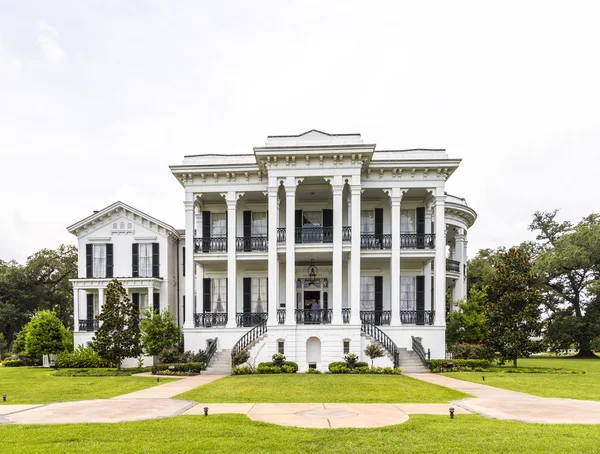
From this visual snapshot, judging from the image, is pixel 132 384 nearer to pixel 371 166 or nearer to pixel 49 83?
pixel 49 83

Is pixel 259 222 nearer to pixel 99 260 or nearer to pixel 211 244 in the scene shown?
pixel 211 244

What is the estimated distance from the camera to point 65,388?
59.4ft

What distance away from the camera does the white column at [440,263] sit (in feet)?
88.4

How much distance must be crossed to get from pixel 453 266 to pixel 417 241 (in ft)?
17.6

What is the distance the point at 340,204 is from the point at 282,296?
6.63m

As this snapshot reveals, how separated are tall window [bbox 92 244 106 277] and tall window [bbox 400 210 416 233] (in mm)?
19213

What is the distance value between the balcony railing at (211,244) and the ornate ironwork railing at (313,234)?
434 cm

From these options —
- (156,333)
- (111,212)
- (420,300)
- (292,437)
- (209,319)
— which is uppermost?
(111,212)

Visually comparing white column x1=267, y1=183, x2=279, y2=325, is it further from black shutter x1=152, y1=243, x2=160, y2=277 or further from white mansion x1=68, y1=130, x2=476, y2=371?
black shutter x1=152, y1=243, x2=160, y2=277

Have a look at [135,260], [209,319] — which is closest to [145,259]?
[135,260]

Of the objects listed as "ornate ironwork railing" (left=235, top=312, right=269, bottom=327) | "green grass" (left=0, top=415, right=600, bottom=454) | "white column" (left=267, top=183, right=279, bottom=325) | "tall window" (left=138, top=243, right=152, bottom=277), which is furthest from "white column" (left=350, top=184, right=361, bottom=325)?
"green grass" (left=0, top=415, right=600, bottom=454)

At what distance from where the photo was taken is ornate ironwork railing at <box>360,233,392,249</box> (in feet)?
93.0

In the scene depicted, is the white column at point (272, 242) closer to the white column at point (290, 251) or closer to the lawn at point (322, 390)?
the white column at point (290, 251)

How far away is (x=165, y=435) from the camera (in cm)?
953
